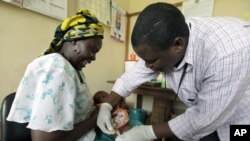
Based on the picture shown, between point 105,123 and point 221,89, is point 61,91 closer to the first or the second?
point 105,123

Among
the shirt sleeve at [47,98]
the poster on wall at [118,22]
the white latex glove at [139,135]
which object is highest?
the poster on wall at [118,22]

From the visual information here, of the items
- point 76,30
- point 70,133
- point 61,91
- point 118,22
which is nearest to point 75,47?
point 76,30

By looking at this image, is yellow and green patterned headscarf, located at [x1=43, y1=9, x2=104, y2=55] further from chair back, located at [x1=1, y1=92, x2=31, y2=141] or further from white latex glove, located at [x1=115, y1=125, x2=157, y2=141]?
white latex glove, located at [x1=115, y1=125, x2=157, y2=141]

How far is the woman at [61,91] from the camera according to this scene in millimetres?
616

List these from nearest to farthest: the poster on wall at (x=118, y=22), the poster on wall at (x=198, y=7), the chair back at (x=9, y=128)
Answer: the chair back at (x=9, y=128), the poster on wall at (x=198, y=7), the poster on wall at (x=118, y=22)

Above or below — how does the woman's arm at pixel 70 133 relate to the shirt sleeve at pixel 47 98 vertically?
below

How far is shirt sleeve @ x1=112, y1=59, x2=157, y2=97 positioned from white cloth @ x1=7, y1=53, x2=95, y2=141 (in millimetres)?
323

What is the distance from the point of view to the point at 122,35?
2023 mm

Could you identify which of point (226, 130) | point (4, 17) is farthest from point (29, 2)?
point (226, 130)

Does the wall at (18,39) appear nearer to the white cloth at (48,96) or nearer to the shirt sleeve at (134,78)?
the white cloth at (48,96)

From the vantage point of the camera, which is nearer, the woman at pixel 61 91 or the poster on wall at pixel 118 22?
the woman at pixel 61 91

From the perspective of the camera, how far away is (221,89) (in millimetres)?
617

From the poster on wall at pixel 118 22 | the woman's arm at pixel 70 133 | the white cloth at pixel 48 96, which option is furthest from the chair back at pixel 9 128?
the poster on wall at pixel 118 22

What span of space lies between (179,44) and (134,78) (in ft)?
1.31
